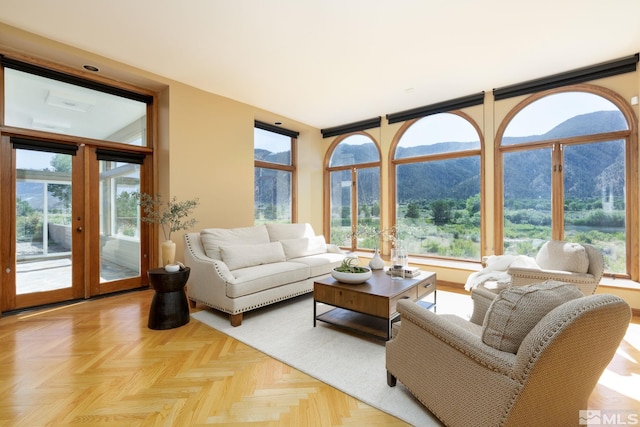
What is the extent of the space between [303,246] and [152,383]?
2.68m

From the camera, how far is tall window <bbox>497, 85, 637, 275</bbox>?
12.1 ft

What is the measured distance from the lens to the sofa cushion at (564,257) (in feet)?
9.48

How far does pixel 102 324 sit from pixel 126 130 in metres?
2.64

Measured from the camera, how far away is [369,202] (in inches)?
235

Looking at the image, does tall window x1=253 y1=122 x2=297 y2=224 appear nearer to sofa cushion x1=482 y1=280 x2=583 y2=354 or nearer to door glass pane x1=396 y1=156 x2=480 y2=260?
door glass pane x1=396 y1=156 x2=480 y2=260

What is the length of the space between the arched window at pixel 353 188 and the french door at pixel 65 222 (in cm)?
369

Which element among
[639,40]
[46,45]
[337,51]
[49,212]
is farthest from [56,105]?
[639,40]

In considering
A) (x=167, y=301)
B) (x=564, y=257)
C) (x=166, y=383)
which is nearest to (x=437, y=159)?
(x=564, y=257)

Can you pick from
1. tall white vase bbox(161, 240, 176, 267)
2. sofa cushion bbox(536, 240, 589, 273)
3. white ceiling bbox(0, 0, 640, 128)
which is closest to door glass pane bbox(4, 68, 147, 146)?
white ceiling bbox(0, 0, 640, 128)

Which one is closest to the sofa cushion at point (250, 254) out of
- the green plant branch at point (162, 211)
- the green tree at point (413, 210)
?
the green plant branch at point (162, 211)

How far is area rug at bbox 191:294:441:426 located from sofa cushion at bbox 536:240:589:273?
6.75 ft

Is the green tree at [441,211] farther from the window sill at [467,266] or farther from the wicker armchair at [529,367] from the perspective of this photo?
the wicker armchair at [529,367]

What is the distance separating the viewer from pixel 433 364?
1.56m

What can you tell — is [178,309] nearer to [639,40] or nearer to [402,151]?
[402,151]
